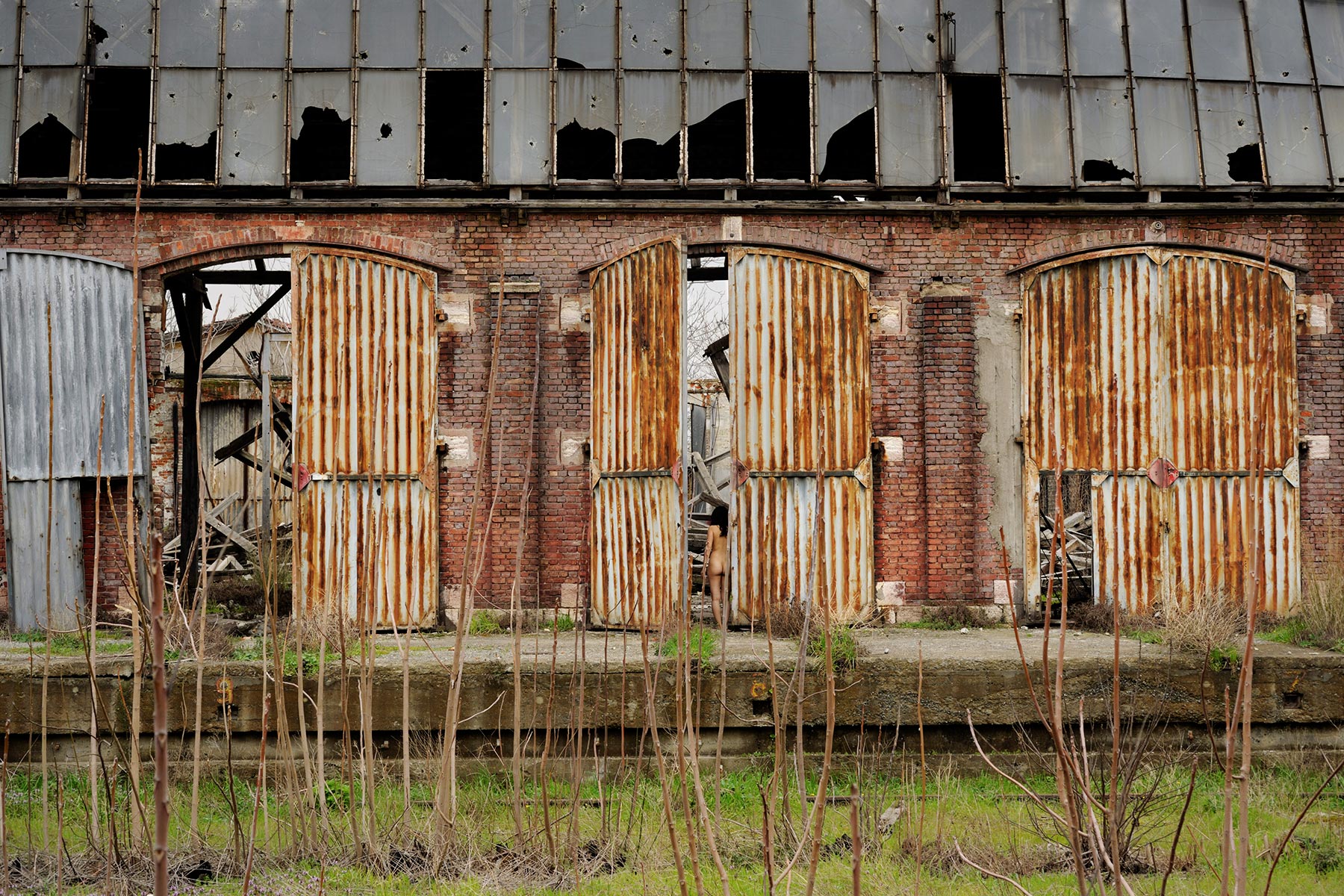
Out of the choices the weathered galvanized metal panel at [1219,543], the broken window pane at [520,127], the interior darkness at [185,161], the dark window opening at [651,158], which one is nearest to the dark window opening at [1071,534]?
the weathered galvanized metal panel at [1219,543]

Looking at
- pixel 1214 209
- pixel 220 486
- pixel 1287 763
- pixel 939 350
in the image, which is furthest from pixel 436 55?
pixel 220 486

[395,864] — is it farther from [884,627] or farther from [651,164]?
[651,164]

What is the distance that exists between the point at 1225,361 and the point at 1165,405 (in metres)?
0.76

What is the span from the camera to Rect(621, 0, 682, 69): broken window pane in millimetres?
11320

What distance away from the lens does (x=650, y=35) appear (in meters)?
11.4

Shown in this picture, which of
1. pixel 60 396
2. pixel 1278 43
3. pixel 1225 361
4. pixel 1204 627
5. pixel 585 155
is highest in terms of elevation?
pixel 1278 43

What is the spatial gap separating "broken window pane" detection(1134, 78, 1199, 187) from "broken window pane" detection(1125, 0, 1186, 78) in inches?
5.5

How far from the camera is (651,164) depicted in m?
11.4

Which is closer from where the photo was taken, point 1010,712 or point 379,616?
point 1010,712

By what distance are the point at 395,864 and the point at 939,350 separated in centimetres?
764

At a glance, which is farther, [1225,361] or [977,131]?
[977,131]

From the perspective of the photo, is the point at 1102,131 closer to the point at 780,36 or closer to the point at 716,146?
the point at 780,36

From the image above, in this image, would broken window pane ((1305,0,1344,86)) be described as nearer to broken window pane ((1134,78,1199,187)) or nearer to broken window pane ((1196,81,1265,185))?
broken window pane ((1196,81,1265,185))

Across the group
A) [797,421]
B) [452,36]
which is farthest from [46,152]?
[797,421]
